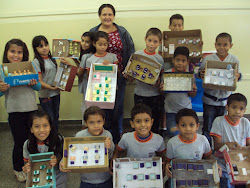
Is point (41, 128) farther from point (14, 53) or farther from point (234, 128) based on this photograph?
point (234, 128)

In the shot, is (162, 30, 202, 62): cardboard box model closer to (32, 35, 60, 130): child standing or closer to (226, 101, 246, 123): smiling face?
(226, 101, 246, 123): smiling face

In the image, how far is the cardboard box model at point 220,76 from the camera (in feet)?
7.84

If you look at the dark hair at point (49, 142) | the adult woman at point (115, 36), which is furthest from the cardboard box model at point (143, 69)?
the dark hair at point (49, 142)

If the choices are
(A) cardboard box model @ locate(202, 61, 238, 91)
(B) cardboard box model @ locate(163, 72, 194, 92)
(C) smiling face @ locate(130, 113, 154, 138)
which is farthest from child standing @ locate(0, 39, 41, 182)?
(A) cardboard box model @ locate(202, 61, 238, 91)

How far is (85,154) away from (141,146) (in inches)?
20.5

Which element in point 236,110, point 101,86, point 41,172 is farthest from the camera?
point 101,86

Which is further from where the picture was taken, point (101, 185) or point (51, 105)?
point (51, 105)

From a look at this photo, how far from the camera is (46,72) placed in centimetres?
279

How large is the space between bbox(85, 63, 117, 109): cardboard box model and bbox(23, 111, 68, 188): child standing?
21.3 inches

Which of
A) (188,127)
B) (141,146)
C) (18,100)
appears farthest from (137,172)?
(18,100)

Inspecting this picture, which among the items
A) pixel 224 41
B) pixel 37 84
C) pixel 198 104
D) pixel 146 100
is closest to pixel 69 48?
pixel 37 84

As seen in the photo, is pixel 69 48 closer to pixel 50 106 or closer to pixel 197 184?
pixel 50 106

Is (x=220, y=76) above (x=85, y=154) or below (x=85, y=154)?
above

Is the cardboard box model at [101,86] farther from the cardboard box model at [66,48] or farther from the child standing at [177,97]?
the child standing at [177,97]
